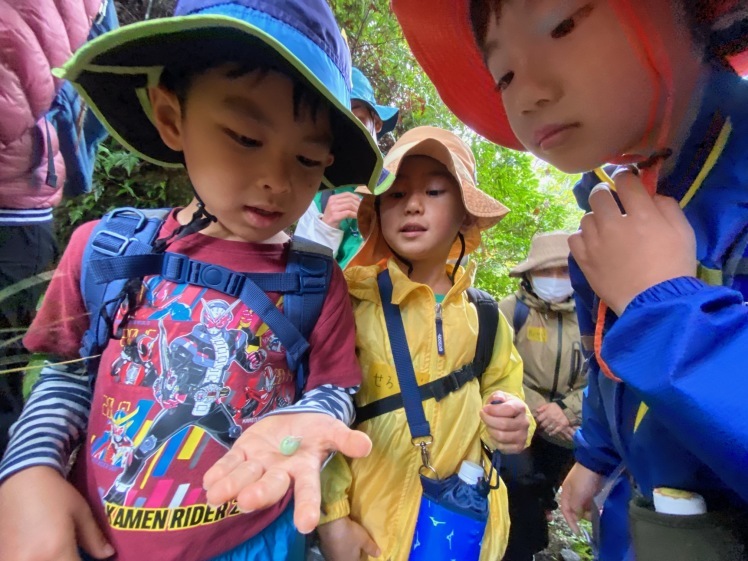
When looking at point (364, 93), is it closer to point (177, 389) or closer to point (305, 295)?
point (305, 295)

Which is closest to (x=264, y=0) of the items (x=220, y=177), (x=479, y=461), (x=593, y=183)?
(x=220, y=177)

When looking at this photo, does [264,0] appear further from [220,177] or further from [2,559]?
[2,559]

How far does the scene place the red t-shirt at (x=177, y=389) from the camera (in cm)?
85

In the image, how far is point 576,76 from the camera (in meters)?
0.75

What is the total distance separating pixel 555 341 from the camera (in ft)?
8.86

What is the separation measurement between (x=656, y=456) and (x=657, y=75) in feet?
2.31

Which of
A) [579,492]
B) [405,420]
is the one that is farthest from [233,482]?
[579,492]

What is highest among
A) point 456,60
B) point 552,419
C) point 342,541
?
point 456,60

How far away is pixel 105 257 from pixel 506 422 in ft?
3.99

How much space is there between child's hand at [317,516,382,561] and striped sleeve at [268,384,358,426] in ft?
1.37

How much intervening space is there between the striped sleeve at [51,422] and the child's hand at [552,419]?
2.36 m

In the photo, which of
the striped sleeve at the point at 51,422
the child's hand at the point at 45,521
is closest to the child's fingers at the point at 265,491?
the child's hand at the point at 45,521

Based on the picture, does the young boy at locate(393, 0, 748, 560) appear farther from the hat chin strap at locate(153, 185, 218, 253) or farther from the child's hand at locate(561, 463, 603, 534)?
the hat chin strap at locate(153, 185, 218, 253)

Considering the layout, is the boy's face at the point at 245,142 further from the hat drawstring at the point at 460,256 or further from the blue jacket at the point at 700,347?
the hat drawstring at the point at 460,256
